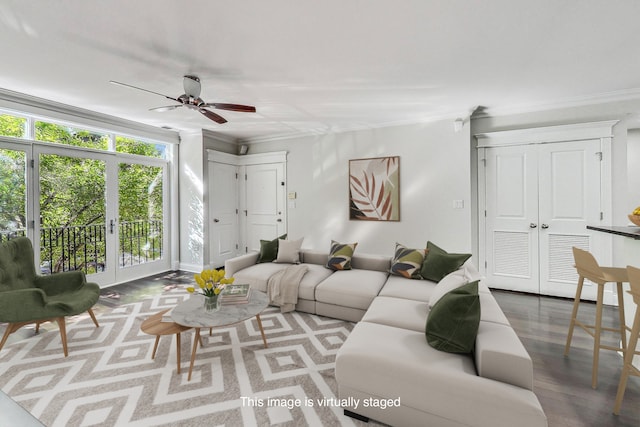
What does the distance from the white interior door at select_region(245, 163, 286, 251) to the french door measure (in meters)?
1.49

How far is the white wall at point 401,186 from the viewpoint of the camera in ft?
13.2

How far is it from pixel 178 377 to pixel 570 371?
2959 mm

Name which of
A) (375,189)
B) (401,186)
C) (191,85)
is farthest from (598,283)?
(191,85)

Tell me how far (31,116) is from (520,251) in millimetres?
6594

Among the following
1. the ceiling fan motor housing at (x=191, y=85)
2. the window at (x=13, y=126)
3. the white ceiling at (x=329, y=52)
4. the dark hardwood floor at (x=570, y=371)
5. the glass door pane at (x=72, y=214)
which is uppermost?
the white ceiling at (x=329, y=52)

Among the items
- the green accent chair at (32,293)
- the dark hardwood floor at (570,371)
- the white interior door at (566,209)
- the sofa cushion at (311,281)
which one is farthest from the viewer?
the white interior door at (566,209)

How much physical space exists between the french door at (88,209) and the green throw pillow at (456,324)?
4605 millimetres

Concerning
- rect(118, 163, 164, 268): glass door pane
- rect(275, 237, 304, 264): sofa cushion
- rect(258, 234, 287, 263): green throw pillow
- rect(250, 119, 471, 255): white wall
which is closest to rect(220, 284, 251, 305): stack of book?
rect(275, 237, 304, 264): sofa cushion

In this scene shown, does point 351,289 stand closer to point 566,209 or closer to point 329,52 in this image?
point 329,52

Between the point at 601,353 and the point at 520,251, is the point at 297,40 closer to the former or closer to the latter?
the point at 601,353

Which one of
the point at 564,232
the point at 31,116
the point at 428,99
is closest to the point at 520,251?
the point at 564,232

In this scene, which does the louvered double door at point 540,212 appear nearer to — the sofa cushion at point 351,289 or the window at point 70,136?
the sofa cushion at point 351,289

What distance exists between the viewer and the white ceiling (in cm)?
183

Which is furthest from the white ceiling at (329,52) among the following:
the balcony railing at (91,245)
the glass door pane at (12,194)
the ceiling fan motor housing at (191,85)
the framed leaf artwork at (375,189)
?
the balcony railing at (91,245)
